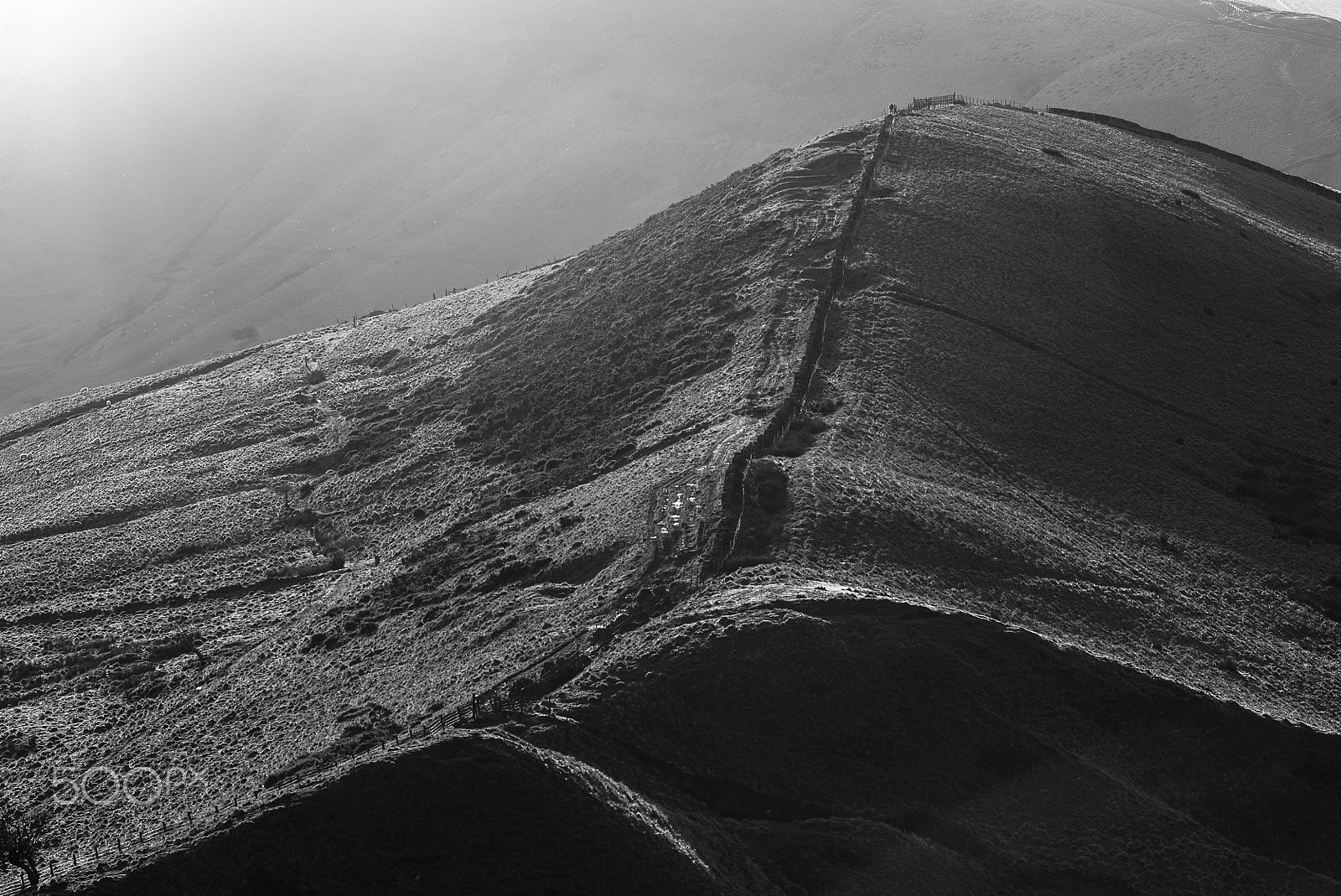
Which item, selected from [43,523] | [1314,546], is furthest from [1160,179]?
[43,523]

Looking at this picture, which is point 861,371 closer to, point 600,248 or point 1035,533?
point 1035,533

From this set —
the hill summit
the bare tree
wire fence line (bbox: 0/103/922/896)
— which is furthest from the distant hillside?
wire fence line (bbox: 0/103/922/896)

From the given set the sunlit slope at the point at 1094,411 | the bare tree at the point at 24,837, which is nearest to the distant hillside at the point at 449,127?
the sunlit slope at the point at 1094,411

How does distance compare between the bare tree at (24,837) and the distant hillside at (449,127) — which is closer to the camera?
the bare tree at (24,837)

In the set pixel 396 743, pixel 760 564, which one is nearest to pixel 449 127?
pixel 760 564

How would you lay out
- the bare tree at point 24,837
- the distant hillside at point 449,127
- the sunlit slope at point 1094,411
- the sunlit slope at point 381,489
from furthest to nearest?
the distant hillside at point 449,127 → the sunlit slope at point 381,489 → the sunlit slope at point 1094,411 → the bare tree at point 24,837

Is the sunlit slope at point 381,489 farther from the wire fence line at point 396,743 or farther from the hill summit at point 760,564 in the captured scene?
the wire fence line at point 396,743

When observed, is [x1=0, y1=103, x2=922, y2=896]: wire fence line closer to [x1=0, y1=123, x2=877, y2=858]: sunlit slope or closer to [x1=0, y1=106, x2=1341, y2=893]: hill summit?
[x1=0, y1=106, x2=1341, y2=893]: hill summit
